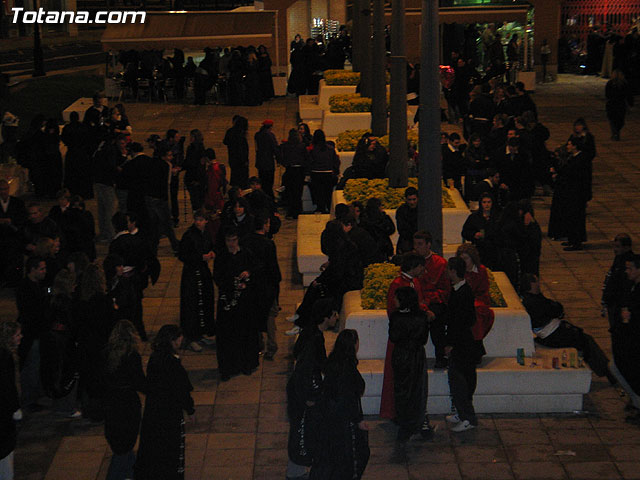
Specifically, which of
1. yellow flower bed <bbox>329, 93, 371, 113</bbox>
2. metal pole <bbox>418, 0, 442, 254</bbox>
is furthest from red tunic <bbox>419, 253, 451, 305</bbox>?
yellow flower bed <bbox>329, 93, 371, 113</bbox>

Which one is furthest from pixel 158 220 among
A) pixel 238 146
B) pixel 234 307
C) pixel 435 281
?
pixel 435 281

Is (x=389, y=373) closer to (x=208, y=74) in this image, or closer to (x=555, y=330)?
(x=555, y=330)

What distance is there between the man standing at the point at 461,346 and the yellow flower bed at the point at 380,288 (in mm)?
1098

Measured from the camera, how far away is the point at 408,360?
945cm

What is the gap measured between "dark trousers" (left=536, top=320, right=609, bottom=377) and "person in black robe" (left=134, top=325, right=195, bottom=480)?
4.03 meters

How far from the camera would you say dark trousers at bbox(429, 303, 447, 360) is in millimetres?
10102

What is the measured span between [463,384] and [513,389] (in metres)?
0.67

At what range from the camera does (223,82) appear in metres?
30.3

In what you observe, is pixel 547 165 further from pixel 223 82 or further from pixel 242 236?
pixel 223 82

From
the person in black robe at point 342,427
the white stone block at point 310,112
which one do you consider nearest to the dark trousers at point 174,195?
the white stone block at point 310,112

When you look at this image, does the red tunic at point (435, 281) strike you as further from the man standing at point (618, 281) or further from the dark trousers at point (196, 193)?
the dark trousers at point (196, 193)

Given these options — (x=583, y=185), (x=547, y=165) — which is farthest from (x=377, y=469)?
(x=547, y=165)

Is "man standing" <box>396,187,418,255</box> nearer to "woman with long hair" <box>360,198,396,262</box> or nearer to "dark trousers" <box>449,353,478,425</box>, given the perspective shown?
"woman with long hair" <box>360,198,396,262</box>

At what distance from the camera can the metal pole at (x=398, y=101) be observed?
14.4 m
